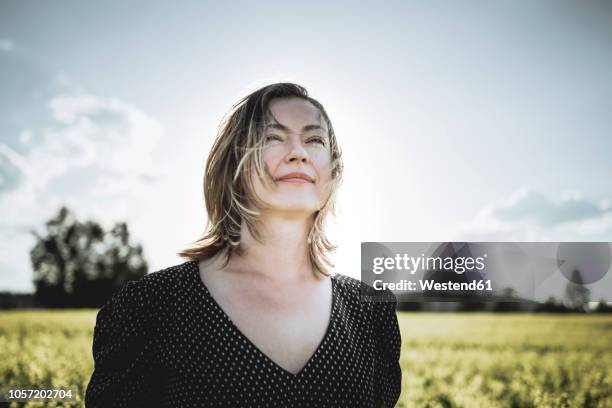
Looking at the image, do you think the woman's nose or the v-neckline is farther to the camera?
the woman's nose

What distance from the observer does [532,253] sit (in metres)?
4.65

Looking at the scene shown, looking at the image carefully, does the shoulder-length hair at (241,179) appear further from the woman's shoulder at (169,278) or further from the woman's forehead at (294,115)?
the woman's shoulder at (169,278)

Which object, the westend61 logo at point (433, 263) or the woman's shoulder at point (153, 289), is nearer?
the woman's shoulder at point (153, 289)

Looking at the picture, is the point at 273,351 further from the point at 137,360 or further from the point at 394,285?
the point at 394,285

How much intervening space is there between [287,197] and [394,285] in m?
1.38

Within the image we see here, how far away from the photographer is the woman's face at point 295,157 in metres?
1.82

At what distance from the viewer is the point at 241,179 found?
1949 millimetres

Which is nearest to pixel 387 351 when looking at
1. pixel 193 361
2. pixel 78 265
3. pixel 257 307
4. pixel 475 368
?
pixel 257 307

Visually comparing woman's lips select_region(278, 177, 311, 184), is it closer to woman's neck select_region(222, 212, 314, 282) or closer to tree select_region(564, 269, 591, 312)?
woman's neck select_region(222, 212, 314, 282)

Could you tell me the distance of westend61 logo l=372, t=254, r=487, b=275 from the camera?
3.19 meters

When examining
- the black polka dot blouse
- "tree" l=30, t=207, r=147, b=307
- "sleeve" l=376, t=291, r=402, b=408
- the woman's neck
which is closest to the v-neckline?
the black polka dot blouse

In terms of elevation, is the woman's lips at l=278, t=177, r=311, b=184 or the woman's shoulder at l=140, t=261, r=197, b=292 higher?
the woman's lips at l=278, t=177, r=311, b=184

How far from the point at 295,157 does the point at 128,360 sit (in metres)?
0.95

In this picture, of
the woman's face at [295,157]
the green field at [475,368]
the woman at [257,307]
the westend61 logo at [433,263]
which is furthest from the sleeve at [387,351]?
the green field at [475,368]
